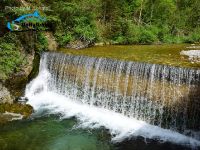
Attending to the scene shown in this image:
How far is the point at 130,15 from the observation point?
25797 mm

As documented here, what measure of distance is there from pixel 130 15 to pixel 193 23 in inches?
354

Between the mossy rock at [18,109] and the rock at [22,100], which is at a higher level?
the rock at [22,100]

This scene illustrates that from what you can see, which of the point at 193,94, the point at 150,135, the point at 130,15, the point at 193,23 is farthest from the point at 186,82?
the point at 193,23

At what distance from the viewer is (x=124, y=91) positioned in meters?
12.1

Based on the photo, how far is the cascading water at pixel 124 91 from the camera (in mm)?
10523

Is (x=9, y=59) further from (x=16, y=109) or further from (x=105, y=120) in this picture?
(x=105, y=120)

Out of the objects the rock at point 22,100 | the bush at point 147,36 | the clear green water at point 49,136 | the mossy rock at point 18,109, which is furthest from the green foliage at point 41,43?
the bush at point 147,36

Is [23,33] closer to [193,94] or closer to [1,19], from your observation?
[1,19]

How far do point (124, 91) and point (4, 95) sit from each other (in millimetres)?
4934

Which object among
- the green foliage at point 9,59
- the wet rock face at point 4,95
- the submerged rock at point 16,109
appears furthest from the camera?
the green foliage at point 9,59

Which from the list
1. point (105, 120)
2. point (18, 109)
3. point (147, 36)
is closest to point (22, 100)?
point (18, 109)

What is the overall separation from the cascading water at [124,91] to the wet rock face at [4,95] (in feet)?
3.45

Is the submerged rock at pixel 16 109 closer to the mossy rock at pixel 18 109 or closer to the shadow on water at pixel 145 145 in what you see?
the mossy rock at pixel 18 109

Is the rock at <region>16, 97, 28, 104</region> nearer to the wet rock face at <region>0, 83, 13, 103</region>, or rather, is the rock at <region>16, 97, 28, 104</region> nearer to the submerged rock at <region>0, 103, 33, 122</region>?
the wet rock face at <region>0, 83, 13, 103</region>
